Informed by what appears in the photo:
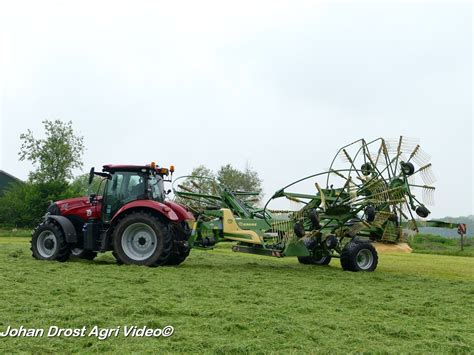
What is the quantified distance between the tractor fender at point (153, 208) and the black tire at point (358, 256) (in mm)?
3239

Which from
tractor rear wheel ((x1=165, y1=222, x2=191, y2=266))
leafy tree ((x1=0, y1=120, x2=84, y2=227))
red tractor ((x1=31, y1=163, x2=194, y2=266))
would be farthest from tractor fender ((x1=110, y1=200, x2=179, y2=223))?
leafy tree ((x1=0, y1=120, x2=84, y2=227))

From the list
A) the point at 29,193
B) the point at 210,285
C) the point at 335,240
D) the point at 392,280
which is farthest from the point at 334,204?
the point at 29,193

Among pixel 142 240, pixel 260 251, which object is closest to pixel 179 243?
pixel 142 240

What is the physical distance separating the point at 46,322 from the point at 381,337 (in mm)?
2913

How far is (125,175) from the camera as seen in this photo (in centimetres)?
1090

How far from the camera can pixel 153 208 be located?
10352mm

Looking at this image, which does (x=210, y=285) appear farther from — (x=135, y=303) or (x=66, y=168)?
(x=66, y=168)

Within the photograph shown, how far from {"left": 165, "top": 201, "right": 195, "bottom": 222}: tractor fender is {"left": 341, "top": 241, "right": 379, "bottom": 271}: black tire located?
3069mm

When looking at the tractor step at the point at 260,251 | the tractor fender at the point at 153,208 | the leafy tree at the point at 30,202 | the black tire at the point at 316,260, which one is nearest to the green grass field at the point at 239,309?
the tractor step at the point at 260,251

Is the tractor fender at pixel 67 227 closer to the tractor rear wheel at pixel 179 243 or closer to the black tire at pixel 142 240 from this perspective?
the black tire at pixel 142 240

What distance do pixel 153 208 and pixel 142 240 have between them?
66cm

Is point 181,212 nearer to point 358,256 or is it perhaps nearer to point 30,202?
point 358,256

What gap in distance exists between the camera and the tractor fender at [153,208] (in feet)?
33.7

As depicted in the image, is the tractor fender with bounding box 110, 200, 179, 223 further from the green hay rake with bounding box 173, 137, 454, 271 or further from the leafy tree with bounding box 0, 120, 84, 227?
the leafy tree with bounding box 0, 120, 84, 227
